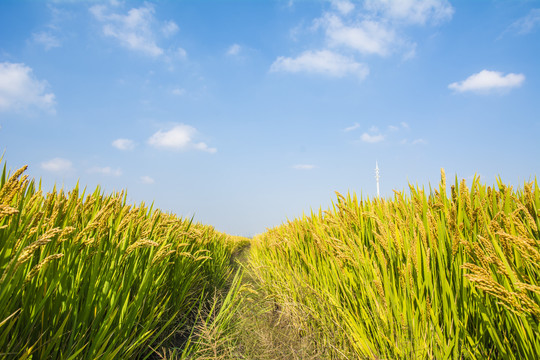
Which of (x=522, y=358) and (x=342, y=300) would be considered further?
(x=342, y=300)

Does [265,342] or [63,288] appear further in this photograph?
[265,342]

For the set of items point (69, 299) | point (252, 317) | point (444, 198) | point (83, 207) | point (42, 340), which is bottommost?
point (252, 317)

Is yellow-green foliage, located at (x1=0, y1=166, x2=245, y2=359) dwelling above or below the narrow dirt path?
above

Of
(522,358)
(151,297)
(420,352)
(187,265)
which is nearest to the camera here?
(522,358)

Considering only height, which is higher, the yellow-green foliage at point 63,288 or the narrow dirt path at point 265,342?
the yellow-green foliage at point 63,288

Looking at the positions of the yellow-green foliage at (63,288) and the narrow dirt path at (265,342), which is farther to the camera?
the narrow dirt path at (265,342)

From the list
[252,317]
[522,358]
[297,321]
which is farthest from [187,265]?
[522,358]

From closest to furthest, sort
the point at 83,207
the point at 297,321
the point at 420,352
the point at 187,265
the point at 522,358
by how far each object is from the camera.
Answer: the point at 522,358, the point at 420,352, the point at 83,207, the point at 297,321, the point at 187,265

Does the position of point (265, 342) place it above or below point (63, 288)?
below

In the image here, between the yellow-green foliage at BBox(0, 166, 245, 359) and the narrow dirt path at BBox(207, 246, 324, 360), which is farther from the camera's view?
the narrow dirt path at BBox(207, 246, 324, 360)

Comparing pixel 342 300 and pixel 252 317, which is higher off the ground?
pixel 342 300

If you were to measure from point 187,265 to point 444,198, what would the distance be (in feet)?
7.20

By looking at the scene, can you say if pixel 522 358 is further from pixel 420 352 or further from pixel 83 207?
pixel 83 207

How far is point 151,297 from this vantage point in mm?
1861
